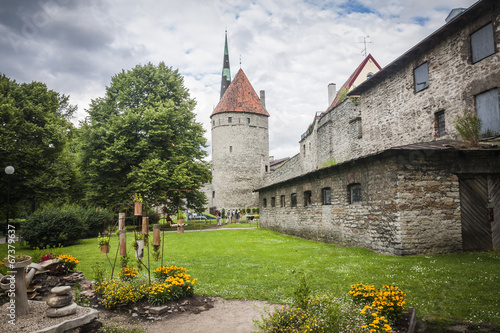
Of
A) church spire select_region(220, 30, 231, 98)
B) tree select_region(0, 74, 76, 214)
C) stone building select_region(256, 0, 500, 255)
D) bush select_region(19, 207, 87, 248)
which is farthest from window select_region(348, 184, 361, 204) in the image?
church spire select_region(220, 30, 231, 98)

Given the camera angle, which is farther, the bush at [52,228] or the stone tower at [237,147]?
the stone tower at [237,147]

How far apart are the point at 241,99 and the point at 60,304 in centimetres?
4794

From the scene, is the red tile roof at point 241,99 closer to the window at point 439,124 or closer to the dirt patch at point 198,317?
the window at point 439,124

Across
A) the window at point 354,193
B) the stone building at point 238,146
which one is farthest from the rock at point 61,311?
the stone building at point 238,146

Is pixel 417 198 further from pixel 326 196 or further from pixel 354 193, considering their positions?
pixel 326 196

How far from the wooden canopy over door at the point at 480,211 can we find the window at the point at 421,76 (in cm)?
620

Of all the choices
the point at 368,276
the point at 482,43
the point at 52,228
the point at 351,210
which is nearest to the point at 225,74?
the point at 52,228

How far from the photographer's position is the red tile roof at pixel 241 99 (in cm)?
5053

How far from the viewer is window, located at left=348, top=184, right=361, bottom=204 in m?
12.5

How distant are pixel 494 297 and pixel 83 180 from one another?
1099 inches

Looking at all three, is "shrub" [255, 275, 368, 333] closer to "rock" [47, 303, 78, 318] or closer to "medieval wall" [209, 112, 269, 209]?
"rock" [47, 303, 78, 318]

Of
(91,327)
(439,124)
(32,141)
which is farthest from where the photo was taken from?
(32,141)

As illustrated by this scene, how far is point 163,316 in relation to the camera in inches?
223

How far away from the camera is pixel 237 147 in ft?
168
